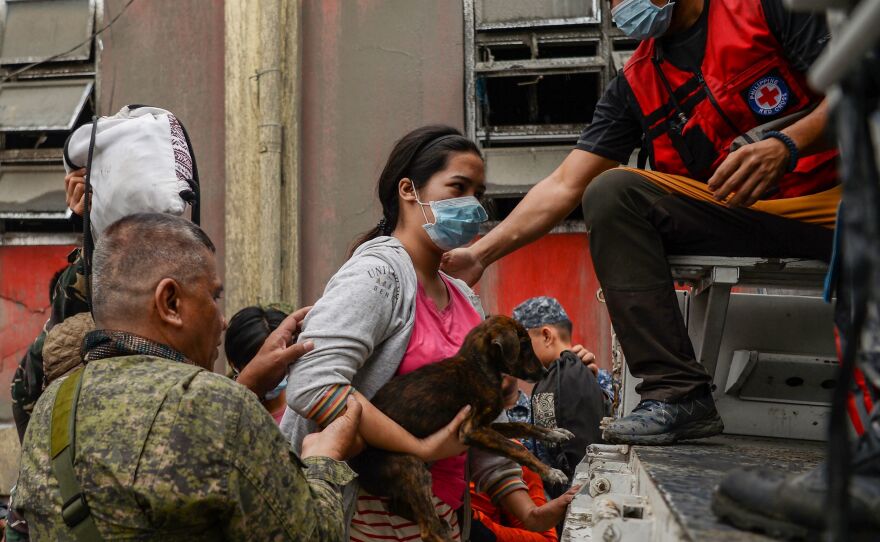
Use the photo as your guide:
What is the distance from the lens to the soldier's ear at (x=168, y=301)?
2070 mm

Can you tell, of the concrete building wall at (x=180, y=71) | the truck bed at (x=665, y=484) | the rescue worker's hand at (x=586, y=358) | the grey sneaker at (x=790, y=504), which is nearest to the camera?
the grey sneaker at (x=790, y=504)

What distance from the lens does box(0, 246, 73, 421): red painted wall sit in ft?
23.9

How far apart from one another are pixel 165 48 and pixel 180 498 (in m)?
6.17

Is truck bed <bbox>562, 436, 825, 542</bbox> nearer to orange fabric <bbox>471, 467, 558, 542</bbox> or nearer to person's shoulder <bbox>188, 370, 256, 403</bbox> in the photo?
orange fabric <bbox>471, 467, 558, 542</bbox>

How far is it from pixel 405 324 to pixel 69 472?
1128mm

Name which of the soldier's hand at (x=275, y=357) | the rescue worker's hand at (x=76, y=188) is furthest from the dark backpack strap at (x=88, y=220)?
the soldier's hand at (x=275, y=357)

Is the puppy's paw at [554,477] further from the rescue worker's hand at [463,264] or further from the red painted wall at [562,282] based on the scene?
the red painted wall at [562,282]

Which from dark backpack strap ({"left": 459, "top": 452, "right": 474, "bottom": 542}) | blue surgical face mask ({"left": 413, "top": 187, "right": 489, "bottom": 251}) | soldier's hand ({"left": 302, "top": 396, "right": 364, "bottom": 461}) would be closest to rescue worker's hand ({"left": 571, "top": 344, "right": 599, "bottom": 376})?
dark backpack strap ({"left": 459, "top": 452, "right": 474, "bottom": 542})

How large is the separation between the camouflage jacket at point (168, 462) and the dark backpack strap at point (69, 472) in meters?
0.01

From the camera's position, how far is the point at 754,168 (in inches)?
111

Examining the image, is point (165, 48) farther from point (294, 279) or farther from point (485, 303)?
point (485, 303)

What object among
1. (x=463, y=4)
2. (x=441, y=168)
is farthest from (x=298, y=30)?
(x=441, y=168)

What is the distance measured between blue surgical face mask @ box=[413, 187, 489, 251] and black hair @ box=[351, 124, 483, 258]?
0.12m

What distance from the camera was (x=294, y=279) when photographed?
275 inches
